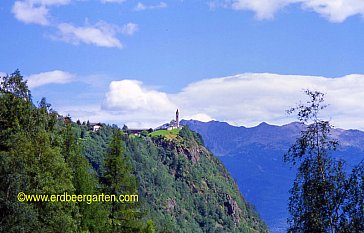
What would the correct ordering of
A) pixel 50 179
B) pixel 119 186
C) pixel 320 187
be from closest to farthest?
pixel 320 187 < pixel 50 179 < pixel 119 186

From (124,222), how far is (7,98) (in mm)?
13893

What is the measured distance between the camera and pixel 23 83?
47.5 metres

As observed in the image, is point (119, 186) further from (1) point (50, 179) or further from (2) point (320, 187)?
(2) point (320, 187)

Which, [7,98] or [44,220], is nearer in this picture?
[44,220]

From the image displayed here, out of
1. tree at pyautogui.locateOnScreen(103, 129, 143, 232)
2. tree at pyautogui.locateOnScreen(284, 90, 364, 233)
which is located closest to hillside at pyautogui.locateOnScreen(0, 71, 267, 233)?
tree at pyautogui.locateOnScreen(103, 129, 143, 232)

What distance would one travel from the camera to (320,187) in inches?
880

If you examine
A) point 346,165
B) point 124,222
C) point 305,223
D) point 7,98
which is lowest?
point 124,222

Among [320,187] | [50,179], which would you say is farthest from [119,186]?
[320,187]

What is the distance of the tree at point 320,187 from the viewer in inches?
855

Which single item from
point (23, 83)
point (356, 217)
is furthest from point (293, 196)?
point (23, 83)

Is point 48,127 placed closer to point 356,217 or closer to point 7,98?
point 7,98

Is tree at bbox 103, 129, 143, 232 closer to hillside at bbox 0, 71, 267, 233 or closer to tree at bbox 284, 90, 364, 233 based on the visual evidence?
hillside at bbox 0, 71, 267, 233

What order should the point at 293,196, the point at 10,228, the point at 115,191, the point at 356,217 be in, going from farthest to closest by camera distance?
1. the point at 115,191
2. the point at 10,228
3. the point at 293,196
4. the point at 356,217

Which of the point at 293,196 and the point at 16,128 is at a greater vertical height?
A: the point at 16,128
